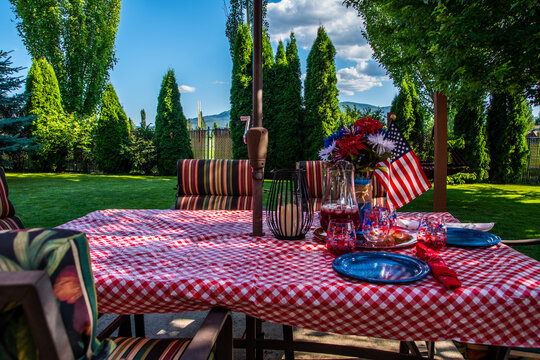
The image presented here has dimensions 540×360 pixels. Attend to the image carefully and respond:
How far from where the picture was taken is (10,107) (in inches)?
425

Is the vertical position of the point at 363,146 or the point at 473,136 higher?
the point at 473,136

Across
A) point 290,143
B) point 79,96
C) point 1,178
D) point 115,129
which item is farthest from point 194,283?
point 79,96

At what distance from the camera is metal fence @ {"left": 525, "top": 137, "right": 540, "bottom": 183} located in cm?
1099

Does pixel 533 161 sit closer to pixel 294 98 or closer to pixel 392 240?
pixel 294 98

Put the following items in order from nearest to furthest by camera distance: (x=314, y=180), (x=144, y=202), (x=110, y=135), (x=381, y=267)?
(x=381, y=267)
(x=314, y=180)
(x=144, y=202)
(x=110, y=135)

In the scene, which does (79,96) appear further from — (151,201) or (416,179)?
(416,179)

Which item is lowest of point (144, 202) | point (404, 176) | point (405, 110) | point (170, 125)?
point (144, 202)

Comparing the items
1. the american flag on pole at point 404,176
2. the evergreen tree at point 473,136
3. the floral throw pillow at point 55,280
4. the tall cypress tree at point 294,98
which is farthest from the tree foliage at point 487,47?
the evergreen tree at point 473,136

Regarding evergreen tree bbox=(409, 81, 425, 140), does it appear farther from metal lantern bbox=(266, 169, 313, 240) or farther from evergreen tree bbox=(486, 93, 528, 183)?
metal lantern bbox=(266, 169, 313, 240)

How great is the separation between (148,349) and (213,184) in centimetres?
190

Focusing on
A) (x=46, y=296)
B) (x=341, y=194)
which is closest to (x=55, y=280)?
(x=46, y=296)

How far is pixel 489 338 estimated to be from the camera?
0.84 metres

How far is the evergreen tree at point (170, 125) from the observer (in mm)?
12000

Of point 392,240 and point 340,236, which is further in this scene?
point 392,240
